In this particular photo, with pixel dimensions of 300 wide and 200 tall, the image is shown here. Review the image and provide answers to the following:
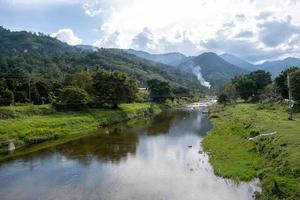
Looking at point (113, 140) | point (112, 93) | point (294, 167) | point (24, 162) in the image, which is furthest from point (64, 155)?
point (112, 93)

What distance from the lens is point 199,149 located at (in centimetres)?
4422

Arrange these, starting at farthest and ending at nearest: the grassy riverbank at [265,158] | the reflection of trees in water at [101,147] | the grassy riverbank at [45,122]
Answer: the grassy riverbank at [45,122] < the reflection of trees in water at [101,147] < the grassy riverbank at [265,158]

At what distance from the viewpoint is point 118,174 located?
→ 32.2m

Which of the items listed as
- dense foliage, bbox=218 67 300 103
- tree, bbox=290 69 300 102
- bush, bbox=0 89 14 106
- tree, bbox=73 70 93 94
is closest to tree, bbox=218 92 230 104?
dense foliage, bbox=218 67 300 103

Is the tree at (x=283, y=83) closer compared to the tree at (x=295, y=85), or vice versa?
the tree at (x=295, y=85)

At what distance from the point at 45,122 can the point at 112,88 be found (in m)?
28.9

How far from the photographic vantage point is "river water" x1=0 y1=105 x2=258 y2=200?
26.1 m

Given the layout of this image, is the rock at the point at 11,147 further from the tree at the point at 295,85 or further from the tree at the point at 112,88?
the tree at the point at 295,85

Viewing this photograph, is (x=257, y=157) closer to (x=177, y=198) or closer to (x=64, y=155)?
(x=177, y=198)

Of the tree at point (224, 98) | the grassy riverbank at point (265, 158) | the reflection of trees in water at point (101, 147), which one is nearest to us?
the grassy riverbank at point (265, 158)

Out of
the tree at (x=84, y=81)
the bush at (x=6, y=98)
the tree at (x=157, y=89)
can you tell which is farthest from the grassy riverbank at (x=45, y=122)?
the tree at (x=157, y=89)

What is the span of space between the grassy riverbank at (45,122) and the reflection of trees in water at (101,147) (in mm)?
5339

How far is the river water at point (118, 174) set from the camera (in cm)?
2612

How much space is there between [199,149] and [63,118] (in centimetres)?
3063
